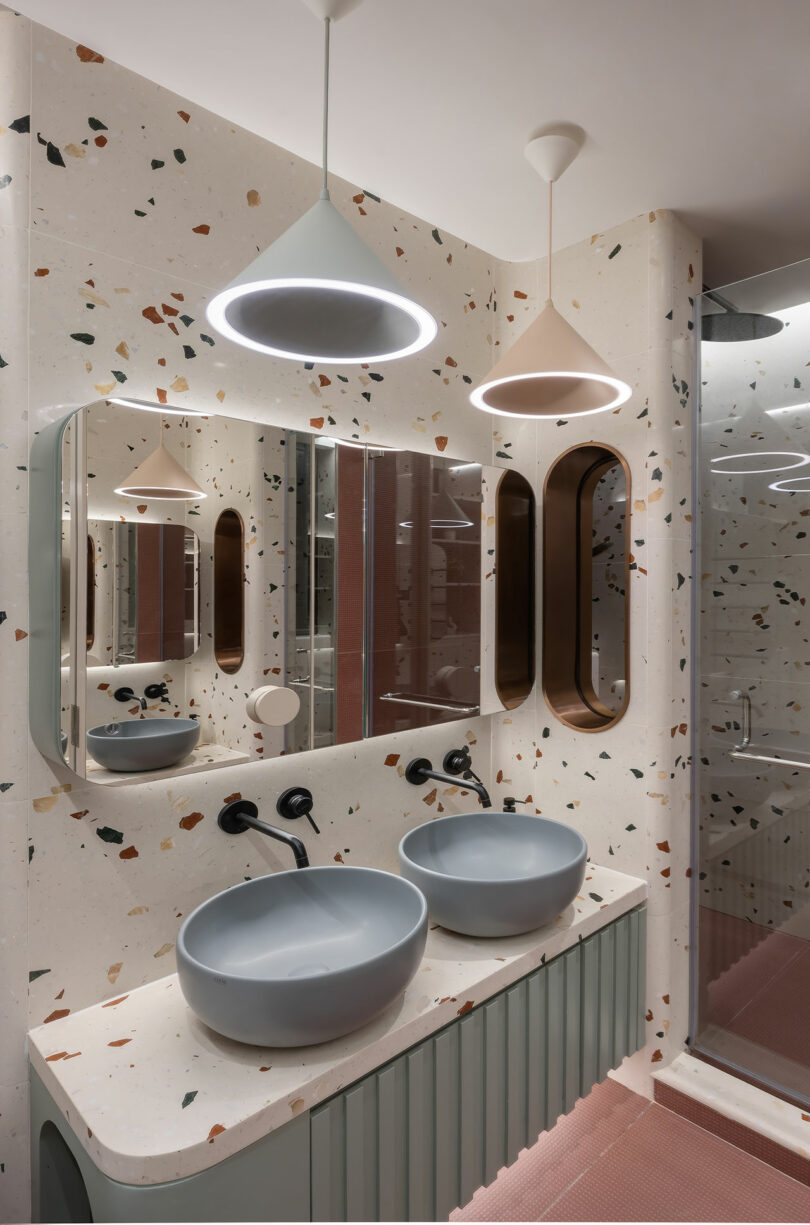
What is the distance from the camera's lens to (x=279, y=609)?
171 centimetres

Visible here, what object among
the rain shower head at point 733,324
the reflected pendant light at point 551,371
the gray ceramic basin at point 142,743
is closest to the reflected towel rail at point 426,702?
the gray ceramic basin at point 142,743

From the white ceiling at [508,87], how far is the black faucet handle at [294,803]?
5.55 feet

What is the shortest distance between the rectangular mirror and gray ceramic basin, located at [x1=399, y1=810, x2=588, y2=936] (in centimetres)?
35

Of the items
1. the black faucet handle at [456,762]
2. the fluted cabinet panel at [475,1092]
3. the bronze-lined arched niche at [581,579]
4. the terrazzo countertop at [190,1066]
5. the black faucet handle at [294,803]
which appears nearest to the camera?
the terrazzo countertop at [190,1066]

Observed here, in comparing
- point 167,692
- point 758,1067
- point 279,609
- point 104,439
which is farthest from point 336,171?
point 758,1067

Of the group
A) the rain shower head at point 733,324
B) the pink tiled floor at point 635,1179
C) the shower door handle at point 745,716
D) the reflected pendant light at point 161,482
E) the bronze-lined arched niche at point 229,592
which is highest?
the rain shower head at point 733,324

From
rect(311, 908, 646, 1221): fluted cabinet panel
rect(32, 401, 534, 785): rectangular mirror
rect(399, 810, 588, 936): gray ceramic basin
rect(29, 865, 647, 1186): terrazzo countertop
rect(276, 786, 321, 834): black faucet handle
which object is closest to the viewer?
rect(29, 865, 647, 1186): terrazzo countertop

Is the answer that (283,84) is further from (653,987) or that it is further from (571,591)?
(653,987)

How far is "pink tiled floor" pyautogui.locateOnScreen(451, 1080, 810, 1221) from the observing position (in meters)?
1.78

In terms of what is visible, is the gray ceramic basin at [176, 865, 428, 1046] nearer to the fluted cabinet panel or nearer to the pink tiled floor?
the fluted cabinet panel

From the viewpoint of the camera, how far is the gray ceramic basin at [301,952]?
1.16 metres

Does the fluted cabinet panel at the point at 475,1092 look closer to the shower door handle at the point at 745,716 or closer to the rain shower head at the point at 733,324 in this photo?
the shower door handle at the point at 745,716

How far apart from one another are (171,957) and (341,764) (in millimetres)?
633

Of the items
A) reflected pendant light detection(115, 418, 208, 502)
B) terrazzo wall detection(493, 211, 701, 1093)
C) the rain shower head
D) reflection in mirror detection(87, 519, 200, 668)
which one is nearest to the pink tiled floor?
terrazzo wall detection(493, 211, 701, 1093)
